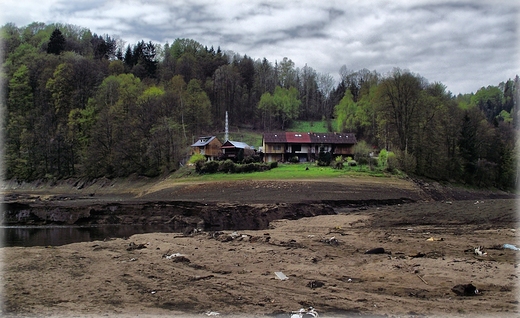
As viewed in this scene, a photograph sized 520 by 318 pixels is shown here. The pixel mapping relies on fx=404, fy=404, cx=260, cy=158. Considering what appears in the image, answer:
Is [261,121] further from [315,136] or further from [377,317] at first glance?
[377,317]

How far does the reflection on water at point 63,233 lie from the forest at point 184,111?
109 ft

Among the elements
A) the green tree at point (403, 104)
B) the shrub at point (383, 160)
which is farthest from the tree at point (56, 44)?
the shrub at point (383, 160)

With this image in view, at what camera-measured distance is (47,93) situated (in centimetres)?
9062

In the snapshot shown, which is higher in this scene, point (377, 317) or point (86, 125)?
point (86, 125)

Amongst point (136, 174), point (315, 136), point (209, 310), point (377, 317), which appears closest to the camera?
point (377, 317)

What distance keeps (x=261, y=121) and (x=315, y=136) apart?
131 feet

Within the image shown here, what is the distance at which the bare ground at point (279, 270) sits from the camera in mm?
8719

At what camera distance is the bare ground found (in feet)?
28.6

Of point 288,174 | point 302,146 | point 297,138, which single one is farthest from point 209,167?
point 302,146

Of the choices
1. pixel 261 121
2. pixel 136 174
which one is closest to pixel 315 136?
pixel 136 174

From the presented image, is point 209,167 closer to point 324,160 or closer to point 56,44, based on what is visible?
point 324,160

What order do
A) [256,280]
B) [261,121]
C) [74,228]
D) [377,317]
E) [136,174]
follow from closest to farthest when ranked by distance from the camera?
[377,317] < [256,280] < [74,228] < [136,174] < [261,121]

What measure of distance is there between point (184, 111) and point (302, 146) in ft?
82.7

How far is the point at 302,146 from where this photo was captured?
7381 centimetres
